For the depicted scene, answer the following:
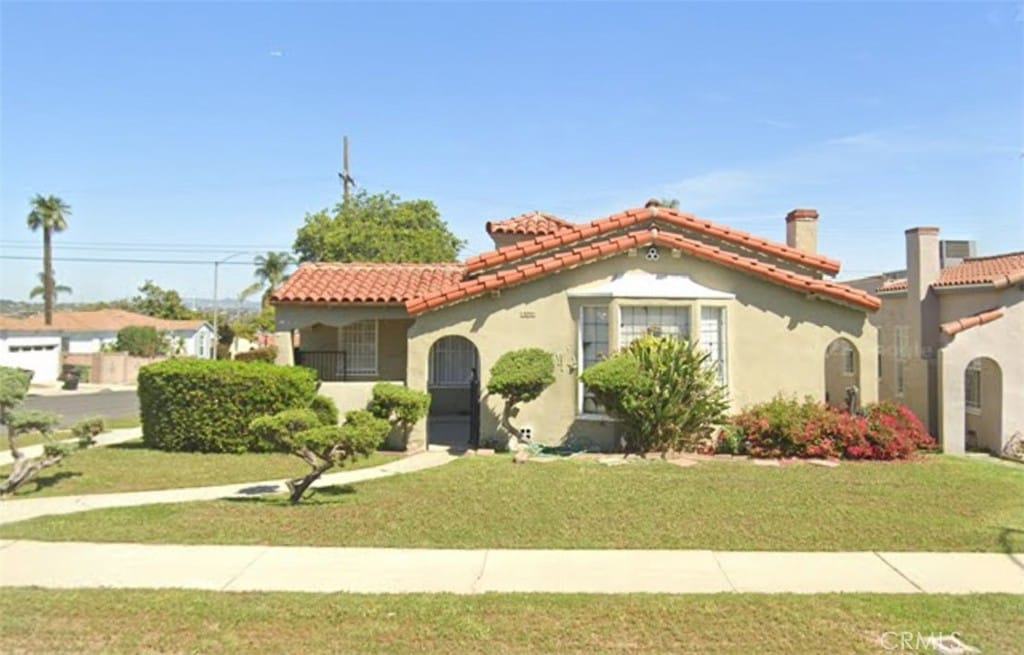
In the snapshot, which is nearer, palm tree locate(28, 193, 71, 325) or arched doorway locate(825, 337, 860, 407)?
arched doorway locate(825, 337, 860, 407)

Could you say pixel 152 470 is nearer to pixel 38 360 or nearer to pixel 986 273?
pixel 986 273

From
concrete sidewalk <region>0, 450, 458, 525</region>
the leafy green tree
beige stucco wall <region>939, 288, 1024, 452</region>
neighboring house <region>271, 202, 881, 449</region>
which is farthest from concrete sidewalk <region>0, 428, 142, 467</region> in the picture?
the leafy green tree

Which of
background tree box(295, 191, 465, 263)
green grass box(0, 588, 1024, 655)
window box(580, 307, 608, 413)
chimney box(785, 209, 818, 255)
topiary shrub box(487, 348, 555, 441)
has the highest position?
background tree box(295, 191, 465, 263)

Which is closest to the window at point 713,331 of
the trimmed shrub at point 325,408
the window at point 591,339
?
the window at point 591,339

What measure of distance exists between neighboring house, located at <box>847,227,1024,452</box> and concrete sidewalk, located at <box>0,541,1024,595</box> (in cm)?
940

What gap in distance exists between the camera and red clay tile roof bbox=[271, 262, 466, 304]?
16266 millimetres

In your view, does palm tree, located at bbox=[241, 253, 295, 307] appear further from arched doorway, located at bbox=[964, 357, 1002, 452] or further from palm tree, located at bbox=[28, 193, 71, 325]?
arched doorway, located at bbox=[964, 357, 1002, 452]

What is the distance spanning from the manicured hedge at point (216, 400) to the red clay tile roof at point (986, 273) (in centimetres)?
1583

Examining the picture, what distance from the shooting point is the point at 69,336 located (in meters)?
49.0

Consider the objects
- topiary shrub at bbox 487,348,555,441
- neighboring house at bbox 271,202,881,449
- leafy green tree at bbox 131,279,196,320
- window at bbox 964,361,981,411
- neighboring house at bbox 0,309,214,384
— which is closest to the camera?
topiary shrub at bbox 487,348,555,441

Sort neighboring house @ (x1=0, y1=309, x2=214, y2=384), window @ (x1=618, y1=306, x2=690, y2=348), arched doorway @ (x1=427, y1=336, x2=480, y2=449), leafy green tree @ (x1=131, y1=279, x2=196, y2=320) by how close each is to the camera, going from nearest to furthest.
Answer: window @ (x1=618, y1=306, x2=690, y2=348) < arched doorway @ (x1=427, y1=336, x2=480, y2=449) < neighboring house @ (x1=0, y1=309, x2=214, y2=384) < leafy green tree @ (x1=131, y1=279, x2=196, y2=320)

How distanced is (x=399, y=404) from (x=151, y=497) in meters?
4.72

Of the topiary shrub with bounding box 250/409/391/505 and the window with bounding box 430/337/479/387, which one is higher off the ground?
the window with bounding box 430/337/479/387

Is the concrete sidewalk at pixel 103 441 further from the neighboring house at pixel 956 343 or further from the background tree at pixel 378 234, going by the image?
the background tree at pixel 378 234
